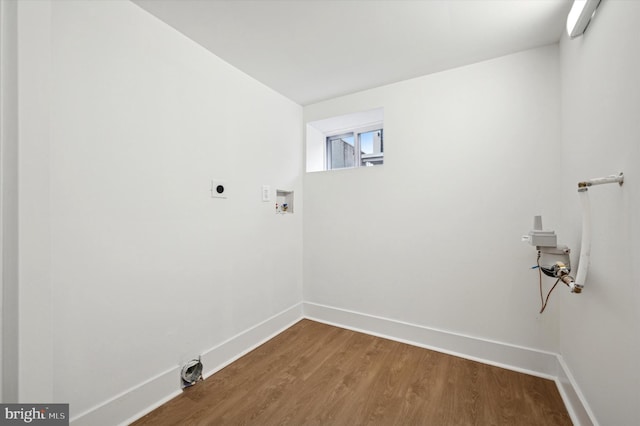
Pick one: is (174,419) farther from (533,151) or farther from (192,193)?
(533,151)

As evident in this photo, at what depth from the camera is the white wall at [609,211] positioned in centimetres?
89

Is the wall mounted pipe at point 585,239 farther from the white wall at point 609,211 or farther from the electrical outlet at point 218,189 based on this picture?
the electrical outlet at point 218,189

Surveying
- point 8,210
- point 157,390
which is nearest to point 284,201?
point 157,390

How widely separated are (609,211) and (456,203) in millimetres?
1009

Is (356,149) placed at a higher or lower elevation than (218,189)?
higher

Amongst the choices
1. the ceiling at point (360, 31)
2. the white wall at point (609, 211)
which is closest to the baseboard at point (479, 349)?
the white wall at point (609, 211)

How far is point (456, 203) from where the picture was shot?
2066 mm

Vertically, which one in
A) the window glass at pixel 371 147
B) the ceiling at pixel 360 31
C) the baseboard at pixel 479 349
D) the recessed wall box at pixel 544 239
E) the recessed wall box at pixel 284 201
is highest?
the ceiling at pixel 360 31

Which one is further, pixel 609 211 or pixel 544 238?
pixel 544 238

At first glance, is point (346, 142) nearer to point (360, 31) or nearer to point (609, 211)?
point (360, 31)

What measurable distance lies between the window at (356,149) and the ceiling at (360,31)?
30.4 inches

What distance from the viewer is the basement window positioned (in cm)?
276

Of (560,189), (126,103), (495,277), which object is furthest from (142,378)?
(560,189)

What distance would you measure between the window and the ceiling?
2.53 ft
